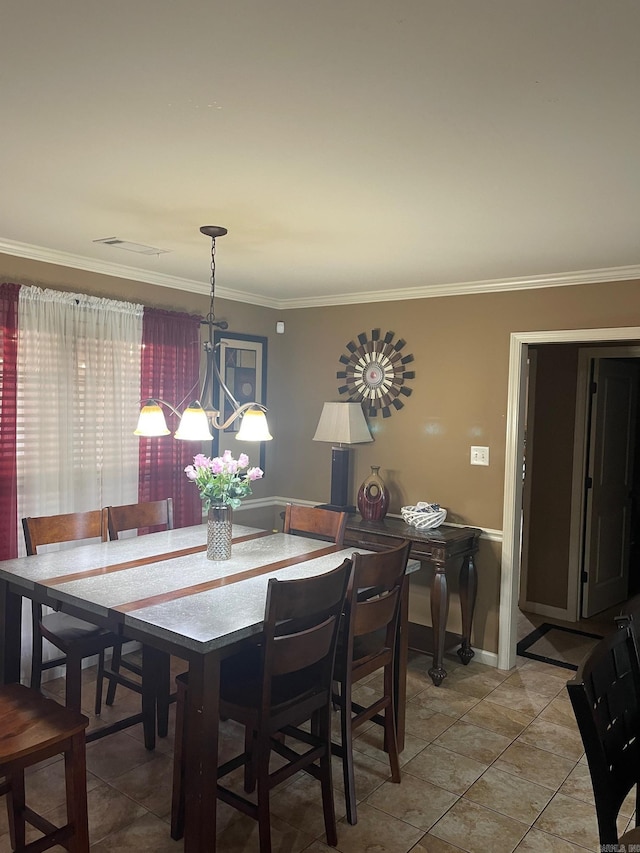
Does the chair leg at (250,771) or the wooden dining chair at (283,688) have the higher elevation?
Answer: the wooden dining chair at (283,688)

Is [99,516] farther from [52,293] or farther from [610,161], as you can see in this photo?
[610,161]

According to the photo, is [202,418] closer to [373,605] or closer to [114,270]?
[373,605]

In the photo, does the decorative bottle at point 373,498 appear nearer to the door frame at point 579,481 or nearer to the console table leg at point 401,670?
the console table leg at point 401,670

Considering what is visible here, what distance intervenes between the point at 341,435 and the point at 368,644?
1849 millimetres

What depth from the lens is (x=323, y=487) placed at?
16.0ft

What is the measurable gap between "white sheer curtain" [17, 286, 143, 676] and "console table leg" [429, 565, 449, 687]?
197 centimetres

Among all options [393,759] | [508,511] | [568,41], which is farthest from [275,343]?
[568,41]

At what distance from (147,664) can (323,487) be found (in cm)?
225

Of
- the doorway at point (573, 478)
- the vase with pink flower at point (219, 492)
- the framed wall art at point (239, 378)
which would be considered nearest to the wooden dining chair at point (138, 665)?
the vase with pink flower at point (219, 492)

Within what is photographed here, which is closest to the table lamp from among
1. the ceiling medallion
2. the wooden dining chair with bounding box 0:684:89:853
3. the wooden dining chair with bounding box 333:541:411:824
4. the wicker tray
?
the ceiling medallion

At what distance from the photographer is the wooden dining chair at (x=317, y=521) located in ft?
11.2

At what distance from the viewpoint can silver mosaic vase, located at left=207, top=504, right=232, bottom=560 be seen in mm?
2891

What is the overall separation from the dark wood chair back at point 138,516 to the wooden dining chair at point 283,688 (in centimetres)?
118

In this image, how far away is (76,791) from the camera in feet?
6.61
